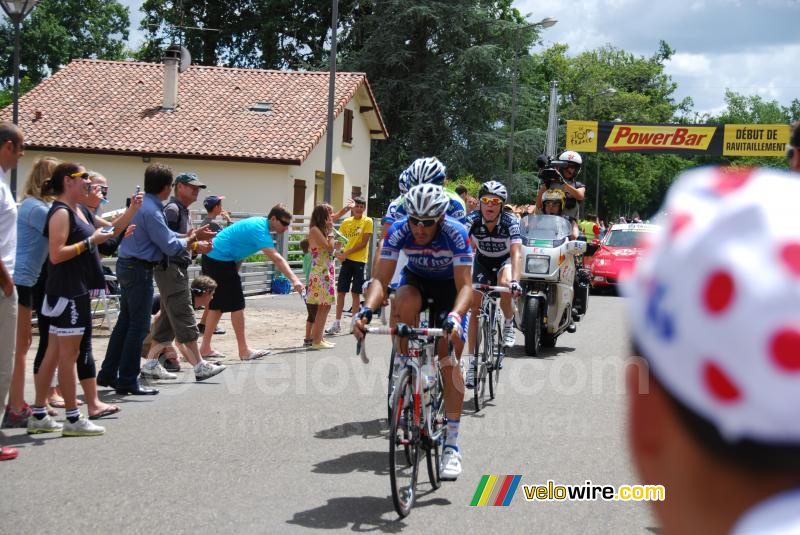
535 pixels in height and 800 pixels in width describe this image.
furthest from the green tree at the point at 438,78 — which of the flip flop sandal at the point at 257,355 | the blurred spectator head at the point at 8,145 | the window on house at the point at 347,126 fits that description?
the blurred spectator head at the point at 8,145

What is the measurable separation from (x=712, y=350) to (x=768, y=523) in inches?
6.6

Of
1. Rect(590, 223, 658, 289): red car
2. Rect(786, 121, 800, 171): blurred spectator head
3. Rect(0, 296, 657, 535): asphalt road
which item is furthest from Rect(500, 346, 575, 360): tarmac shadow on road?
Rect(590, 223, 658, 289): red car

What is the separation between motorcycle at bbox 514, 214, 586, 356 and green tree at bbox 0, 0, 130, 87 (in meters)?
59.0

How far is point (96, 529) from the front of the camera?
5.02 m

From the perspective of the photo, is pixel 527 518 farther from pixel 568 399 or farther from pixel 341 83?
pixel 341 83

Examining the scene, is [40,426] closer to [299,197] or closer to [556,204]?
[556,204]

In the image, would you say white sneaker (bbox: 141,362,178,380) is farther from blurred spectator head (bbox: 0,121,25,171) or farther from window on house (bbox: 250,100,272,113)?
window on house (bbox: 250,100,272,113)

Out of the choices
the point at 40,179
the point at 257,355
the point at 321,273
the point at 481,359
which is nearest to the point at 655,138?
the point at 321,273

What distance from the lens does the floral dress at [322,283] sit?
12336 mm

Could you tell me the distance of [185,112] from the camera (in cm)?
3753

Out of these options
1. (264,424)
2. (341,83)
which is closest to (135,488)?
(264,424)

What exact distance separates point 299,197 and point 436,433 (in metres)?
30.9

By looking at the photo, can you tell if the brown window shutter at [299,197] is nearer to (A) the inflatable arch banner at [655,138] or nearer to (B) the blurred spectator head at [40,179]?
(A) the inflatable arch banner at [655,138]

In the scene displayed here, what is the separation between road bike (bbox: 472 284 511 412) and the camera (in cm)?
870
